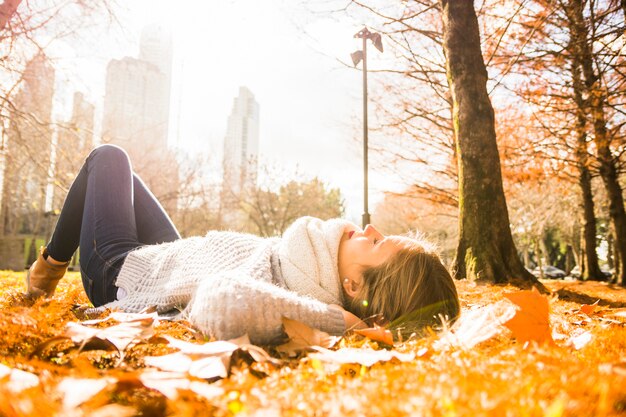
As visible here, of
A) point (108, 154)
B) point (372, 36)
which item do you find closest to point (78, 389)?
point (108, 154)

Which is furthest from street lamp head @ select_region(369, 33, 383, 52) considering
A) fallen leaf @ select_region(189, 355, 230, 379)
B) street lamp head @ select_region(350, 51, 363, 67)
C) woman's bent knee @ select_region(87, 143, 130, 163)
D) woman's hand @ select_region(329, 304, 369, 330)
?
fallen leaf @ select_region(189, 355, 230, 379)

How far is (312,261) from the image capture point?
2.01 meters

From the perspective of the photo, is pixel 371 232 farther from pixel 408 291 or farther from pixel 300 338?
pixel 300 338

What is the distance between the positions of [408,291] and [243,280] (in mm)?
840

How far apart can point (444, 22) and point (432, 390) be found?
6.24m

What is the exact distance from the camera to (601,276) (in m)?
12.7

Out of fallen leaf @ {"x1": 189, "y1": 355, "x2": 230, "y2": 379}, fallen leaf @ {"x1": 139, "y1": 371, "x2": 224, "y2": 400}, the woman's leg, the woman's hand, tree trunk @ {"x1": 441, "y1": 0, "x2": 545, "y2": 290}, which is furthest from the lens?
tree trunk @ {"x1": 441, "y1": 0, "x2": 545, "y2": 290}

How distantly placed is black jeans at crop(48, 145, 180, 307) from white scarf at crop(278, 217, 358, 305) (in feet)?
3.70

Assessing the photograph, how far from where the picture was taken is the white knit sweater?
1407 millimetres

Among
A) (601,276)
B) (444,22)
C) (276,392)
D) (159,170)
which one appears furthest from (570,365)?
(159,170)

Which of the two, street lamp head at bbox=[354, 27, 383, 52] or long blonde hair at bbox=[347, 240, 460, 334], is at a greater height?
street lamp head at bbox=[354, 27, 383, 52]

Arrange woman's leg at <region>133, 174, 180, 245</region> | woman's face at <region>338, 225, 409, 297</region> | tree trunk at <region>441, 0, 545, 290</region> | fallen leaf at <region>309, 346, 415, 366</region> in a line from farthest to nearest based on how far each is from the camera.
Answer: tree trunk at <region>441, 0, 545, 290</region>, woman's leg at <region>133, 174, 180, 245</region>, woman's face at <region>338, 225, 409, 297</region>, fallen leaf at <region>309, 346, 415, 366</region>

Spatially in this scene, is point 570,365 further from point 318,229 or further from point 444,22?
point 444,22

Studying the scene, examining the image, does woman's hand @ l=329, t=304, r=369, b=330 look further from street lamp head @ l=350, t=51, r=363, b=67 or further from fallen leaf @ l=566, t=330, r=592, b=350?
street lamp head @ l=350, t=51, r=363, b=67
